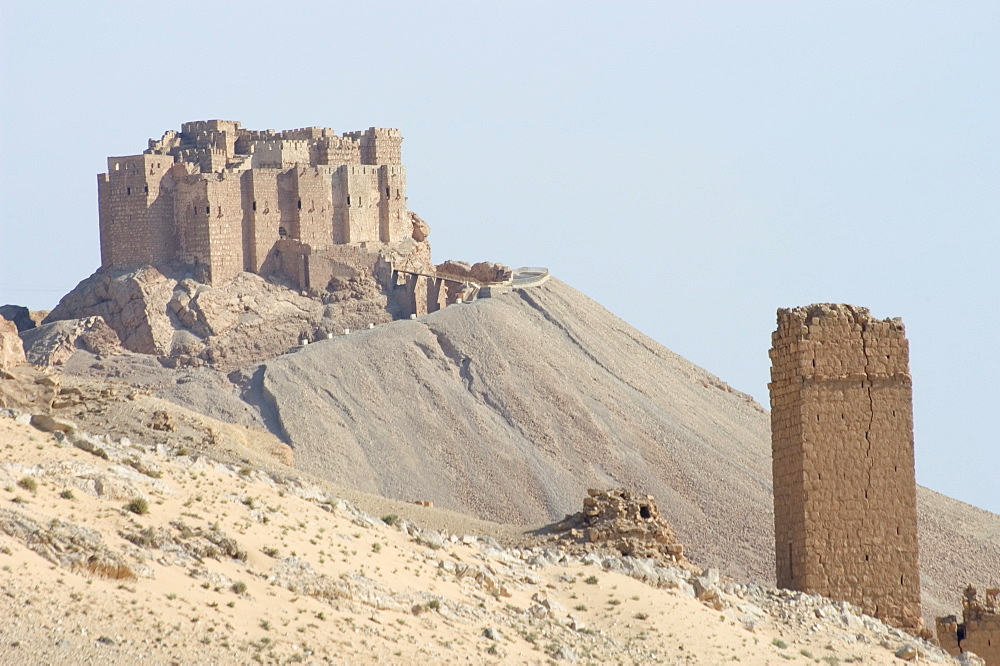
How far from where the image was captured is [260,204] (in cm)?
7069

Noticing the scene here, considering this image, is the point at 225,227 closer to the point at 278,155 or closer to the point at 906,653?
the point at 278,155

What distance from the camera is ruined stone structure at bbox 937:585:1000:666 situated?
2794 cm

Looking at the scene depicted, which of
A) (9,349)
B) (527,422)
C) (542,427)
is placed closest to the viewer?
(9,349)

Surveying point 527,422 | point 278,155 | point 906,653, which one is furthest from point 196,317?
point 906,653

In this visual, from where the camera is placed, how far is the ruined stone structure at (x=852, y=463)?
26.2 metres

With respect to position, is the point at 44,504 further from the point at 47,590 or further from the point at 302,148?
the point at 302,148

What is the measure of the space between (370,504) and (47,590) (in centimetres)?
1260

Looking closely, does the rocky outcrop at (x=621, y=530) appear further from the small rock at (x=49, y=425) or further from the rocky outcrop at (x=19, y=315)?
the rocky outcrop at (x=19, y=315)

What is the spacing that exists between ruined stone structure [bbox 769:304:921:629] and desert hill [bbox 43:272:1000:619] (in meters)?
28.5

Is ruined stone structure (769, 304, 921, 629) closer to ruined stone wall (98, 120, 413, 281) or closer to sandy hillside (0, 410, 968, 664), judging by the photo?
sandy hillside (0, 410, 968, 664)

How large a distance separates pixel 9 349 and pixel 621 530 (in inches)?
469

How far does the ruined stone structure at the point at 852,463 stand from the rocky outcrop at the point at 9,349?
1184 cm

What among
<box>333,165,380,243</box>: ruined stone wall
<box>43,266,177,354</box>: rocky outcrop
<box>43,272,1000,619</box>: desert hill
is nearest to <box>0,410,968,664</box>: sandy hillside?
<box>43,272,1000,619</box>: desert hill

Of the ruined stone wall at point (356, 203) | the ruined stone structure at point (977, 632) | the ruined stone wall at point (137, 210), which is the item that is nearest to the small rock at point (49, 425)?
the ruined stone structure at point (977, 632)
